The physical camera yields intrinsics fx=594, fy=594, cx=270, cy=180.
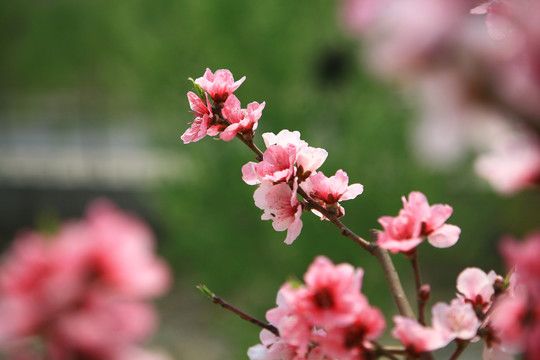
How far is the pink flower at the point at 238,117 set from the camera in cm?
51

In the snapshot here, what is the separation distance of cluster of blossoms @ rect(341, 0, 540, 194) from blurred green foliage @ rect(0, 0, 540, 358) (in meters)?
2.64

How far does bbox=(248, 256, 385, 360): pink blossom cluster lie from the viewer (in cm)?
41

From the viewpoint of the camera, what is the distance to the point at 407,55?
0.72ft

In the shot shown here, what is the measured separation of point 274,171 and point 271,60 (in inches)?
117

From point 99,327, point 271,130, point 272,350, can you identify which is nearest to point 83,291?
point 99,327

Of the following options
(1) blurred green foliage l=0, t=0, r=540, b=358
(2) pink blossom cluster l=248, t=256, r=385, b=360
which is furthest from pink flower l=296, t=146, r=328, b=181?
(1) blurred green foliage l=0, t=0, r=540, b=358

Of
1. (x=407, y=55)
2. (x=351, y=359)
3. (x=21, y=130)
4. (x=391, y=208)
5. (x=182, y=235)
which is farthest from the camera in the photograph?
(x=21, y=130)

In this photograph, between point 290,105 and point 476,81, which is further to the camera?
point 290,105

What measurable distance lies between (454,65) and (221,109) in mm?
328

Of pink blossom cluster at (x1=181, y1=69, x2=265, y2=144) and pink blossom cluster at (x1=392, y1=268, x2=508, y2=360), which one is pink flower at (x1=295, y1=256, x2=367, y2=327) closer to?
pink blossom cluster at (x1=392, y1=268, x2=508, y2=360)

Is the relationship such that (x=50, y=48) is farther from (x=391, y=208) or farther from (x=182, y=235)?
(x=391, y=208)

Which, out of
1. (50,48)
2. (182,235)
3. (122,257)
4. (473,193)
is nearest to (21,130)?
(50,48)

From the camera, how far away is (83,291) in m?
0.45

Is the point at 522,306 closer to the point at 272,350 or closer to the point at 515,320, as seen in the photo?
the point at 515,320
